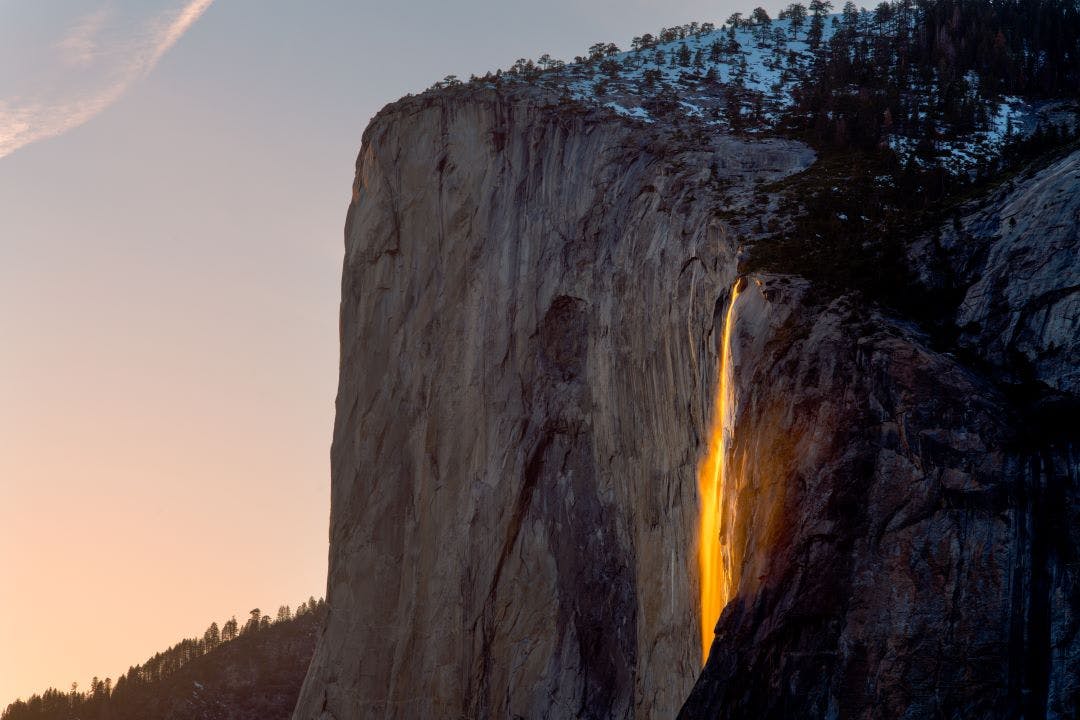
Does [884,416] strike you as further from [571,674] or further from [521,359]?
[521,359]

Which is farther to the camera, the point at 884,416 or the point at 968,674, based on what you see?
the point at 884,416

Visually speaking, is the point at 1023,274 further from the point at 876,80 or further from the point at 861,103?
the point at 876,80

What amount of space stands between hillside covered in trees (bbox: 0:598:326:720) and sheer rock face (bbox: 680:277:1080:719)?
203 ft

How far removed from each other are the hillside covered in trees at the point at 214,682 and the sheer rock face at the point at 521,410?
27828 mm

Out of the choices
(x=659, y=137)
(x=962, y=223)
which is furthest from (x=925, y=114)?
(x=962, y=223)

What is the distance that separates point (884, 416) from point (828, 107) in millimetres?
34597

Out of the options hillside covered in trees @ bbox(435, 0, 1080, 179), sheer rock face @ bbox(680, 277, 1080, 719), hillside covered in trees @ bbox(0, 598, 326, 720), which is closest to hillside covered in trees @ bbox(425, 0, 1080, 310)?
hillside covered in trees @ bbox(435, 0, 1080, 179)

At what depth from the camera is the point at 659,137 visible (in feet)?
161

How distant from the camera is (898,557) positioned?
70.1ft

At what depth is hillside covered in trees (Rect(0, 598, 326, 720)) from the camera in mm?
86625

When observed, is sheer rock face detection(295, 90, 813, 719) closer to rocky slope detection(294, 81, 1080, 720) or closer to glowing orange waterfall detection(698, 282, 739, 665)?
rocky slope detection(294, 81, 1080, 720)

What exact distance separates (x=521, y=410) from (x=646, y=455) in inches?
369

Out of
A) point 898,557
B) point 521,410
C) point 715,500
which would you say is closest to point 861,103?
point 521,410

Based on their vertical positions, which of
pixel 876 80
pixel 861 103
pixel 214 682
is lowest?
pixel 214 682
